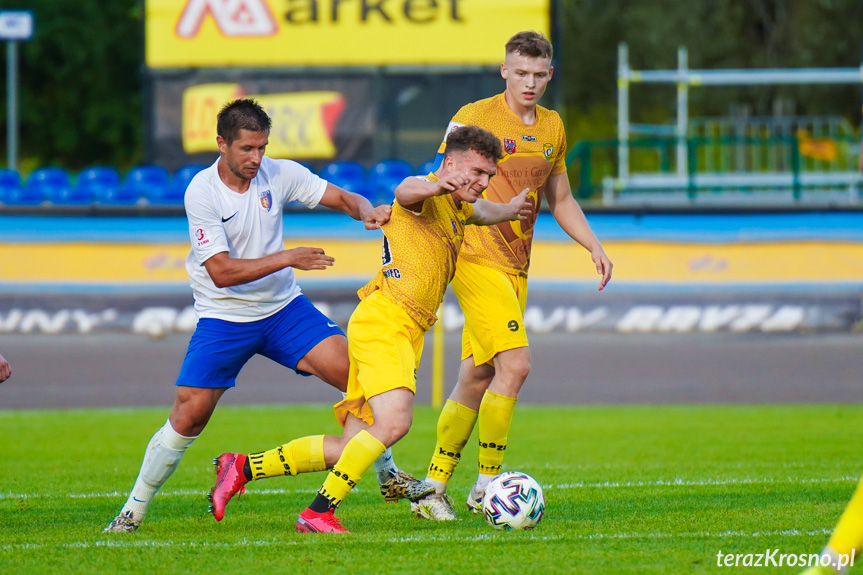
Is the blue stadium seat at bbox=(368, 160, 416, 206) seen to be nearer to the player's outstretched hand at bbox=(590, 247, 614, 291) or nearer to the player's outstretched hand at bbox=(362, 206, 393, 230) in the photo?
the player's outstretched hand at bbox=(590, 247, 614, 291)

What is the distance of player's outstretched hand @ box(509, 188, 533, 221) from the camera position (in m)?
5.89

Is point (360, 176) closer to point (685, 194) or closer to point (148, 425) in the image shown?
point (685, 194)

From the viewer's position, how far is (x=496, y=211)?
19.4 feet

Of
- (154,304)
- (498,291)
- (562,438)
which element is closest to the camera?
(498,291)

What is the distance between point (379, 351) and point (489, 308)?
0.89 metres

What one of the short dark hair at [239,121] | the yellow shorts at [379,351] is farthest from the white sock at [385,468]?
the short dark hair at [239,121]

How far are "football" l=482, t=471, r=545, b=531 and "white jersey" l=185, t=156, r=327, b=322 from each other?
1460 mm

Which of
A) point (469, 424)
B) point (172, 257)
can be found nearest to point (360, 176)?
point (172, 257)

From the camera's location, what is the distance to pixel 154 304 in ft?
53.5

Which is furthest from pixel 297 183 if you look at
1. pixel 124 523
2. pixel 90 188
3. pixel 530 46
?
pixel 90 188

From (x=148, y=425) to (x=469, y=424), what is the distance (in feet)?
16.1

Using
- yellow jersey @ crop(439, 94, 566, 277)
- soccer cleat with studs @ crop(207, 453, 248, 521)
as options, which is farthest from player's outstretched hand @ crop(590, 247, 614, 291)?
soccer cleat with studs @ crop(207, 453, 248, 521)

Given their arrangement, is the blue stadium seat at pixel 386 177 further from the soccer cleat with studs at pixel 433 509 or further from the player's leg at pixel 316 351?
the soccer cleat with studs at pixel 433 509

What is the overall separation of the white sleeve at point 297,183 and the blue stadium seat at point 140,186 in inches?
469
